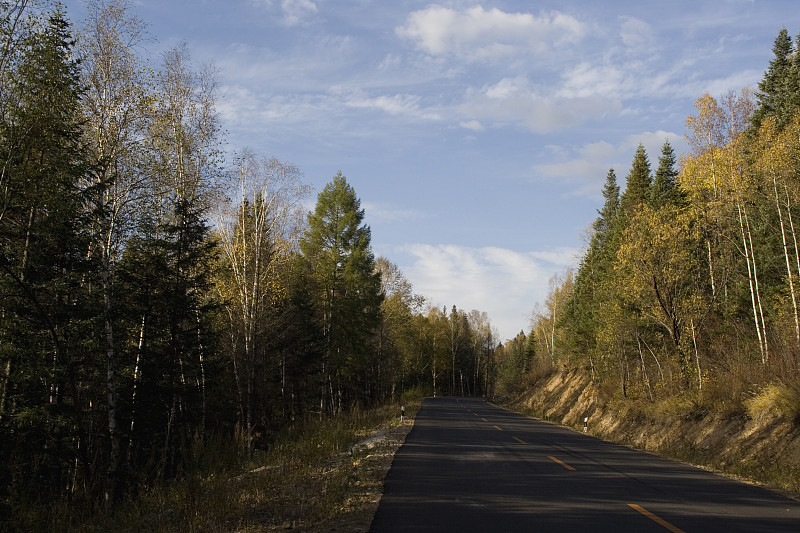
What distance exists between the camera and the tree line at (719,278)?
726 inches

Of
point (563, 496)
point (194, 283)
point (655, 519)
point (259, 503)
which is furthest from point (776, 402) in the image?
point (194, 283)

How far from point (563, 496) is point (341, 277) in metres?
28.6

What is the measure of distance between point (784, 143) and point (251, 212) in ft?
72.7

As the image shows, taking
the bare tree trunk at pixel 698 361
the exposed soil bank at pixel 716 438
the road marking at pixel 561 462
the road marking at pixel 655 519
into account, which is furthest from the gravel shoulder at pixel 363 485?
the bare tree trunk at pixel 698 361

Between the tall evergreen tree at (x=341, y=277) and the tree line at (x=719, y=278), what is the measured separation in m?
15.8

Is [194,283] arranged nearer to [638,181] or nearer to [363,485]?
[363,485]

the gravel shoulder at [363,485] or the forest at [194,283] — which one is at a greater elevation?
the forest at [194,283]

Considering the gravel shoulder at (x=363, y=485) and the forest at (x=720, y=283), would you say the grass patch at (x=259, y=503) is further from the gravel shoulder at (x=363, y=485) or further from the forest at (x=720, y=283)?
the forest at (x=720, y=283)

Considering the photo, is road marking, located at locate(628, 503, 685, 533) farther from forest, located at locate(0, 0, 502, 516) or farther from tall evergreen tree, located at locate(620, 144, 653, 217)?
tall evergreen tree, located at locate(620, 144, 653, 217)

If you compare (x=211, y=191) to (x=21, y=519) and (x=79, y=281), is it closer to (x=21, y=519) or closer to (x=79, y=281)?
(x=79, y=281)

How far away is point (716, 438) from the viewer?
16.3 meters

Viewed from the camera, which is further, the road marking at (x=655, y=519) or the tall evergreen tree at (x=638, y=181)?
the tall evergreen tree at (x=638, y=181)

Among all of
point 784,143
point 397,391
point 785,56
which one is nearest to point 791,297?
point 784,143

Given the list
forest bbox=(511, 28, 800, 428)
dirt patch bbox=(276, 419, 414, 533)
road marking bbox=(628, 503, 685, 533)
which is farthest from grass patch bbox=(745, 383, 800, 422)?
dirt patch bbox=(276, 419, 414, 533)
